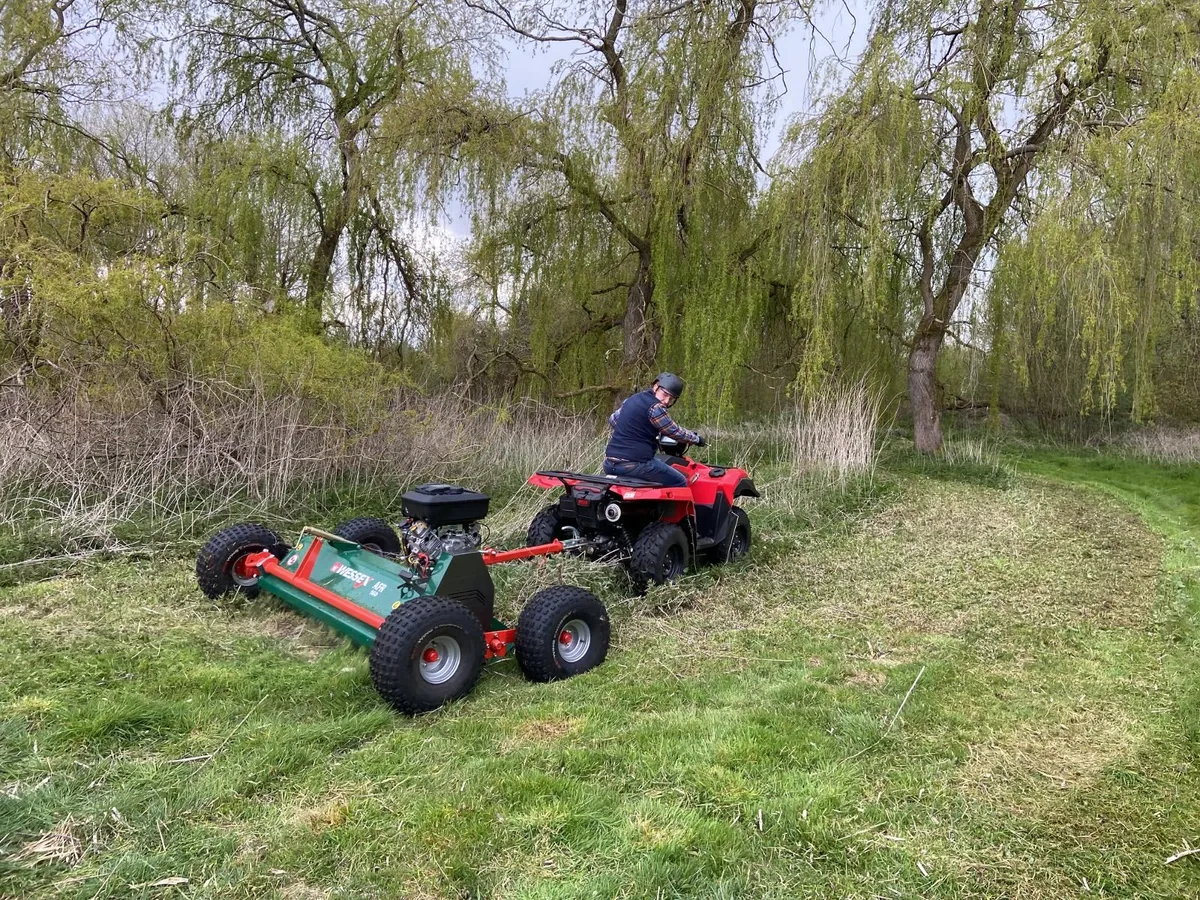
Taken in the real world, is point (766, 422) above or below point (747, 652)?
above

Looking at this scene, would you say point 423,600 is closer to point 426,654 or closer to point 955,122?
point 426,654

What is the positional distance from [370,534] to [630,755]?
272 centimetres

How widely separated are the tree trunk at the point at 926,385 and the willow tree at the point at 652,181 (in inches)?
127

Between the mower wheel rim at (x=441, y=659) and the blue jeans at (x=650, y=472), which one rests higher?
the blue jeans at (x=650, y=472)

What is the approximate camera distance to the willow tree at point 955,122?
905cm

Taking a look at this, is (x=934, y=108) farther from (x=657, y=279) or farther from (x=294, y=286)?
(x=294, y=286)

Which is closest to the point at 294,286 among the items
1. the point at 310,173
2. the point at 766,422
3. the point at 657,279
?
the point at 310,173

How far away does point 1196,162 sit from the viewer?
8047 mm

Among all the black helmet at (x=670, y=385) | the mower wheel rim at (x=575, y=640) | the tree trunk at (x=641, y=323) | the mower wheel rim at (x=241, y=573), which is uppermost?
the tree trunk at (x=641, y=323)

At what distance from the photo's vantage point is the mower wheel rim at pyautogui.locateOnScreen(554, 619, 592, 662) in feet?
12.5

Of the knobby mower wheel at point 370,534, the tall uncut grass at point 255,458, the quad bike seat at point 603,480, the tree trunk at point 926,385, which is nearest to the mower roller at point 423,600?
the knobby mower wheel at point 370,534

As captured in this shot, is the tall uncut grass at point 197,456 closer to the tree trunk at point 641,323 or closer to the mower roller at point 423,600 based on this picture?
the mower roller at point 423,600

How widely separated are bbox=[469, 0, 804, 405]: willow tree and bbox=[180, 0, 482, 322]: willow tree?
4.05 ft

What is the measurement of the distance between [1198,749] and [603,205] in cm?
911
